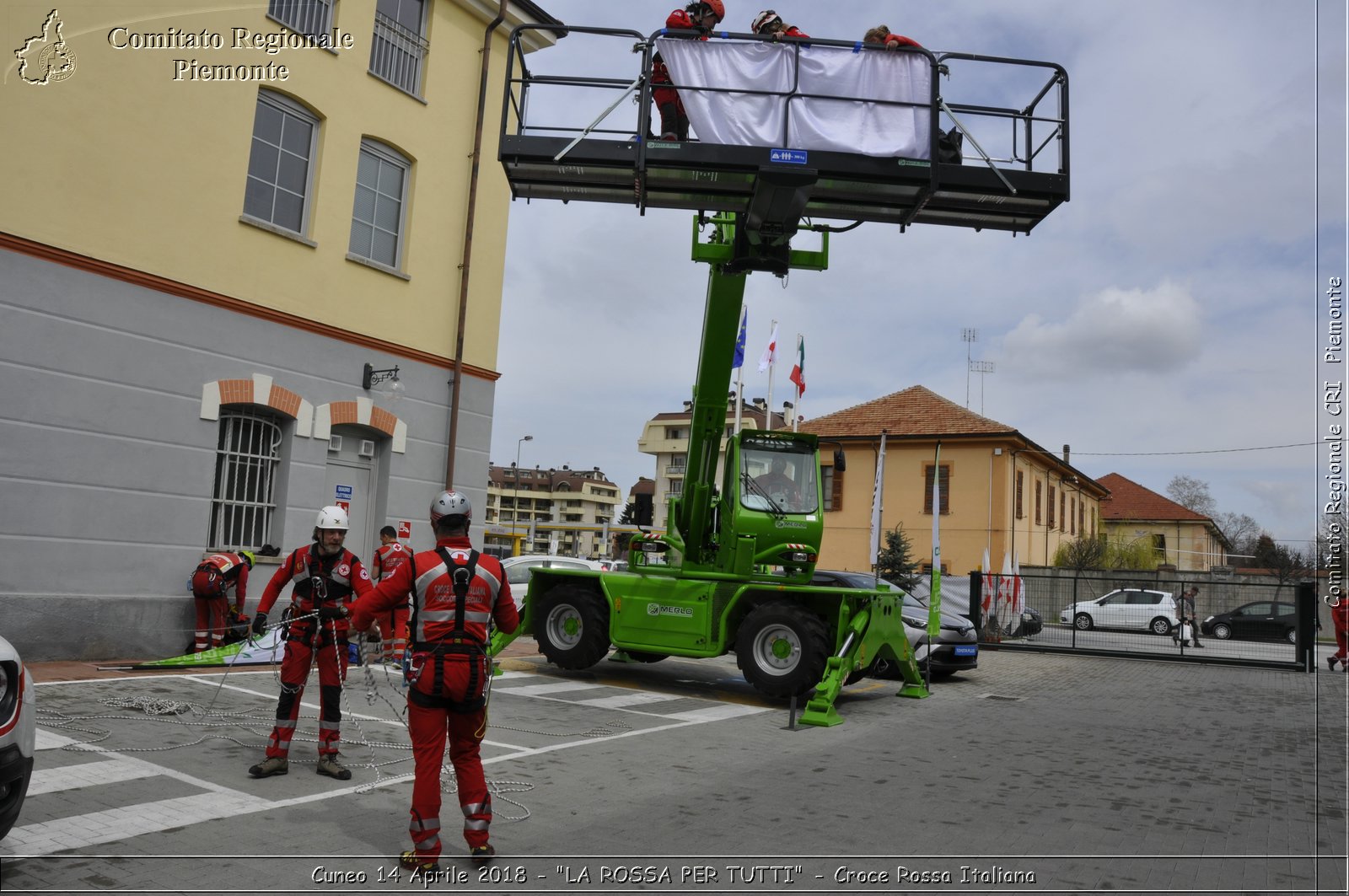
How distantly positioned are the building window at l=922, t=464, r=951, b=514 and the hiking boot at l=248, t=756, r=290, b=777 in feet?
116

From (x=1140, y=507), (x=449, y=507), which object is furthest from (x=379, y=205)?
(x=1140, y=507)

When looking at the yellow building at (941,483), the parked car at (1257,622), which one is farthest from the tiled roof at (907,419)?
the parked car at (1257,622)

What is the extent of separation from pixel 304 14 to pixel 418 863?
41.3 ft

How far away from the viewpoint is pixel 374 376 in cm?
1458

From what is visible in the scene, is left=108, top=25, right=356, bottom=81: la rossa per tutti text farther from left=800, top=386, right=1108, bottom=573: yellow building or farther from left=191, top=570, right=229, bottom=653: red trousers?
left=800, top=386, right=1108, bottom=573: yellow building

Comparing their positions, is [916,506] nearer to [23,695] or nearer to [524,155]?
[524,155]

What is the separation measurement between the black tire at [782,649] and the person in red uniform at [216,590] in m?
6.26

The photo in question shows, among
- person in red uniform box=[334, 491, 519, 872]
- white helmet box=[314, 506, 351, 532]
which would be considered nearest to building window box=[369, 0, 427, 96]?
white helmet box=[314, 506, 351, 532]

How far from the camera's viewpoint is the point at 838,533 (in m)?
41.4

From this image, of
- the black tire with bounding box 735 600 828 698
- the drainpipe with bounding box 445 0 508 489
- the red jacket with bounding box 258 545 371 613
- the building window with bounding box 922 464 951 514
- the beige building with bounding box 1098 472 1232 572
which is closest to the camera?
the red jacket with bounding box 258 545 371 613

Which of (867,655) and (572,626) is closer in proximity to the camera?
(867,655)

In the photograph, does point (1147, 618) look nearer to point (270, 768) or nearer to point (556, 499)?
point (270, 768)

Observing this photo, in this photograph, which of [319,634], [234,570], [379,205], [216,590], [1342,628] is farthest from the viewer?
[1342,628]

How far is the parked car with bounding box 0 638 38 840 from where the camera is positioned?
4438mm
